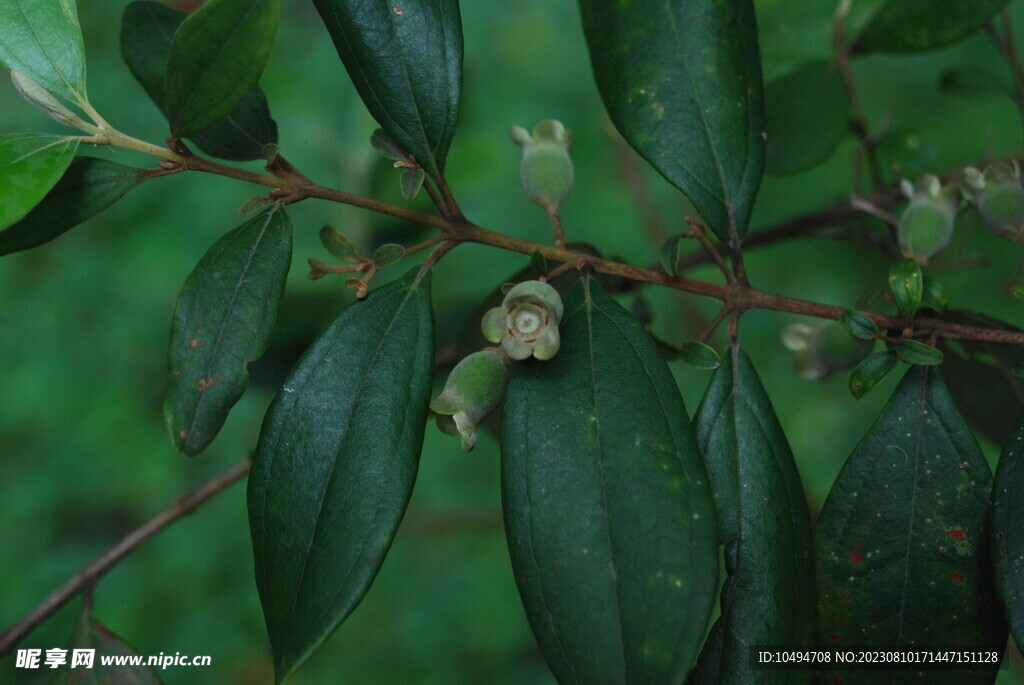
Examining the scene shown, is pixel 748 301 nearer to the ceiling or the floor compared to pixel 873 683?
nearer to the ceiling

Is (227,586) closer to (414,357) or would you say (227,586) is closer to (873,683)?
(414,357)

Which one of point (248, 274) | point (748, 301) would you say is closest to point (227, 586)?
point (248, 274)

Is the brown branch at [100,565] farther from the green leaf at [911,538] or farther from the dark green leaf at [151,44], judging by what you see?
the green leaf at [911,538]

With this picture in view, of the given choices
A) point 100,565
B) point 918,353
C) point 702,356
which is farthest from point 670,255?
point 100,565

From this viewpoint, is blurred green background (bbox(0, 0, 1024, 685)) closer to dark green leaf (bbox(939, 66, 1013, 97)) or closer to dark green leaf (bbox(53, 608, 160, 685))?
dark green leaf (bbox(939, 66, 1013, 97))

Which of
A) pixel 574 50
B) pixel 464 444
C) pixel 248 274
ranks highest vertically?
pixel 574 50

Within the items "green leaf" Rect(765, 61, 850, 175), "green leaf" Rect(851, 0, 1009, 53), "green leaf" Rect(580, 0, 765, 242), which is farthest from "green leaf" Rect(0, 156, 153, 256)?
"green leaf" Rect(851, 0, 1009, 53)

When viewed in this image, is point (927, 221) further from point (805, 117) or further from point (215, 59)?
point (215, 59)

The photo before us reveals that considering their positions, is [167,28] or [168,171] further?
[167,28]
